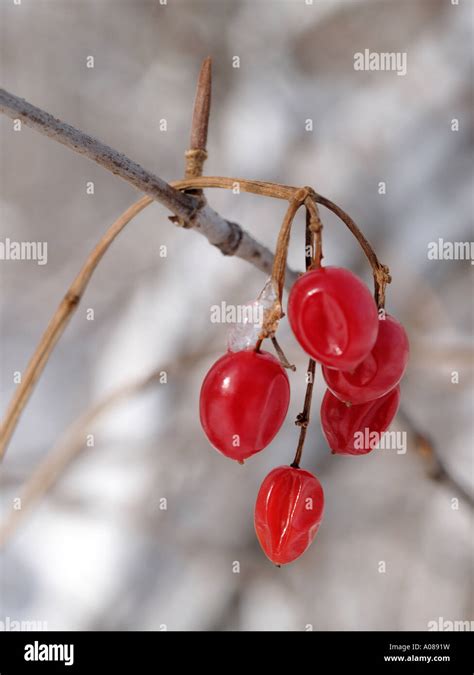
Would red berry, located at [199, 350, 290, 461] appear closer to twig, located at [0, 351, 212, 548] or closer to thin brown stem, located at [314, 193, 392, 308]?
thin brown stem, located at [314, 193, 392, 308]

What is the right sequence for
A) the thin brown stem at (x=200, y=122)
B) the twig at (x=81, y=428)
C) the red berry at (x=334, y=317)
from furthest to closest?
the twig at (x=81, y=428)
the thin brown stem at (x=200, y=122)
the red berry at (x=334, y=317)

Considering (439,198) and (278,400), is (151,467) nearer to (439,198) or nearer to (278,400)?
(439,198)

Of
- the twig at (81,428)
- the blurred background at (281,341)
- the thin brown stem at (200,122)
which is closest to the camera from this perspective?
the thin brown stem at (200,122)

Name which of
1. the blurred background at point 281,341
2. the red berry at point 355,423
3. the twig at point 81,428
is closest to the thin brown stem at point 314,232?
the red berry at point 355,423

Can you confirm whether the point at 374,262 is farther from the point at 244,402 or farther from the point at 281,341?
the point at 281,341
